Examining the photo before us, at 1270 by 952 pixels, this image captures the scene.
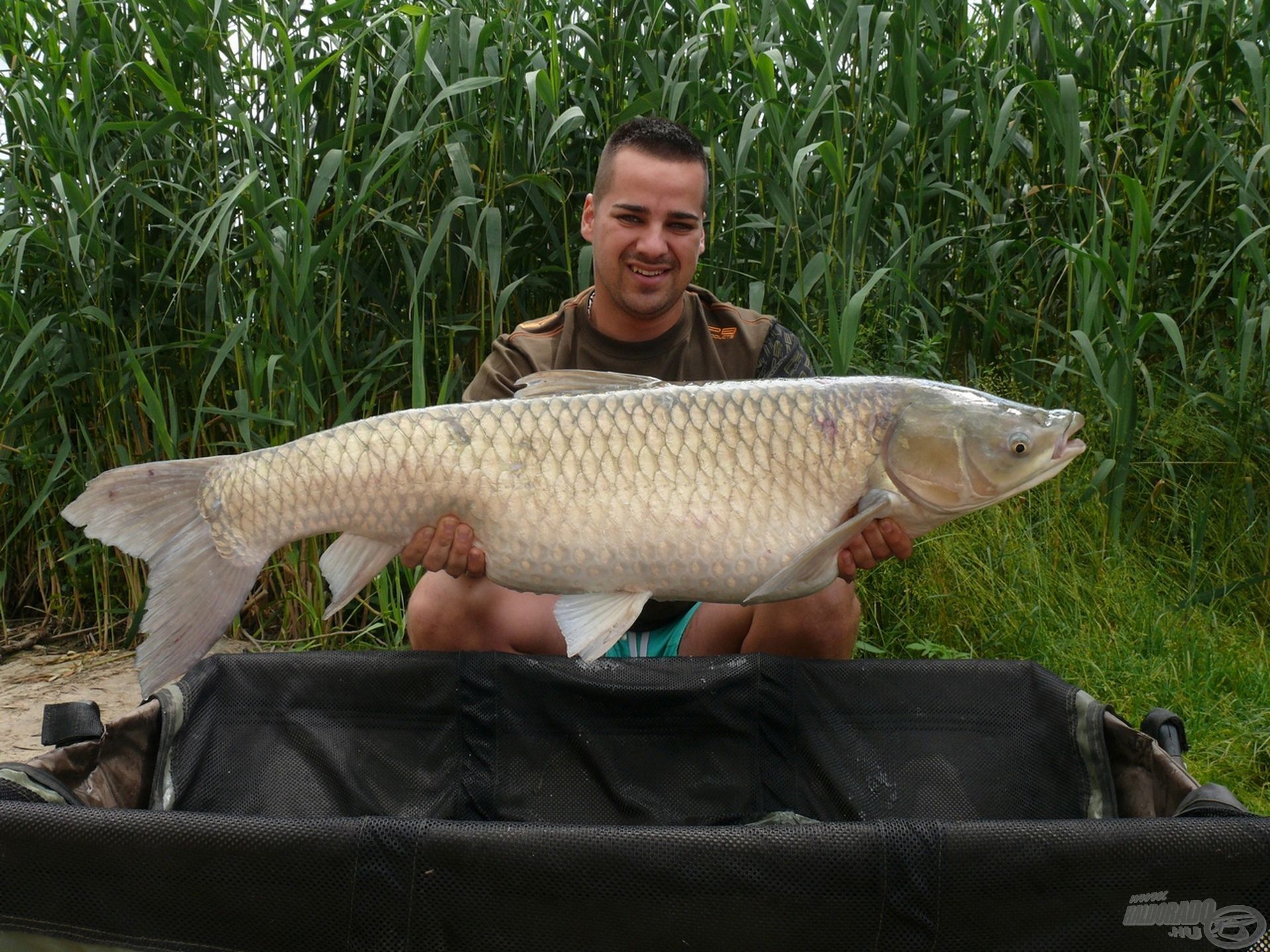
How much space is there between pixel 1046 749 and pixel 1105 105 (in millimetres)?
1769

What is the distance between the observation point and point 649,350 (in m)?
2.15

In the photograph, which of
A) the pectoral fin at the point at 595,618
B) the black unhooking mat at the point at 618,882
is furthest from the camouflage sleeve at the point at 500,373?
the black unhooking mat at the point at 618,882

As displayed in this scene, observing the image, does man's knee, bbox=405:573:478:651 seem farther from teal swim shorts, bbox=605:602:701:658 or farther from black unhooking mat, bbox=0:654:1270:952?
black unhooking mat, bbox=0:654:1270:952

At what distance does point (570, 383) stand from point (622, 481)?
0.17 metres

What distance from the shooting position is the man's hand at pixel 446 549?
1609mm

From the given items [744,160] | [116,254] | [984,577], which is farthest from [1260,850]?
[116,254]

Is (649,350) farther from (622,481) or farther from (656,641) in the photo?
(622,481)

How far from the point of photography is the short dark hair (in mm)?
2068

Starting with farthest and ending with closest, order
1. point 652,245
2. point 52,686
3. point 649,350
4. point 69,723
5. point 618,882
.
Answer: point 52,686 → point 649,350 → point 652,245 → point 69,723 → point 618,882

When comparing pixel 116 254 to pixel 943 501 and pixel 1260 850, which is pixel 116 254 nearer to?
pixel 943 501

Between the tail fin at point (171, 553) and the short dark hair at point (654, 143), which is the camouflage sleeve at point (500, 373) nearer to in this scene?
the short dark hair at point (654, 143)

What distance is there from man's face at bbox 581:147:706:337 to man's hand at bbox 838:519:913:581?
629mm

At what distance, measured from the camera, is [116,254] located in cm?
267

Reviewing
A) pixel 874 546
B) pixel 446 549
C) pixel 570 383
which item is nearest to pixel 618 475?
pixel 570 383
